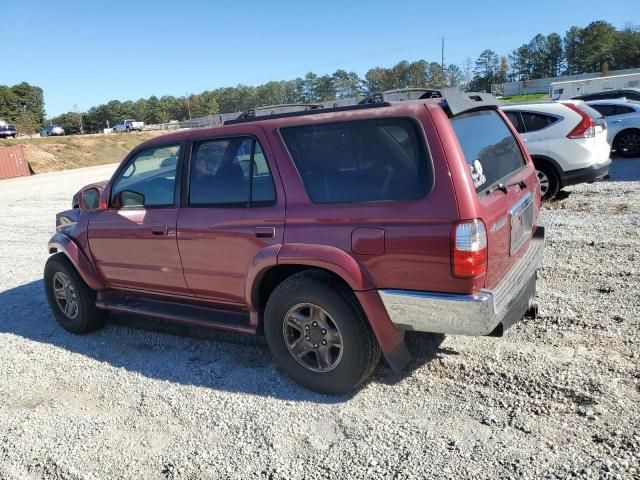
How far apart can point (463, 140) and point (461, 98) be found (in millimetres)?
336

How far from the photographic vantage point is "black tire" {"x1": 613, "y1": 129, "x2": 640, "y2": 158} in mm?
12977

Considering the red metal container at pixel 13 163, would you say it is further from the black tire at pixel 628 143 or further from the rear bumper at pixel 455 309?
the rear bumper at pixel 455 309

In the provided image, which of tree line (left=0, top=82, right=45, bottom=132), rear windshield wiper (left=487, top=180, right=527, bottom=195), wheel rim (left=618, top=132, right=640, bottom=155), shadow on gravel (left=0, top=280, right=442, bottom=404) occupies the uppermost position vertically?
tree line (left=0, top=82, right=45, bottom=132)

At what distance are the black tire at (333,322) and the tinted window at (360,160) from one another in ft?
1.82

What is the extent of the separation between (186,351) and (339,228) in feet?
6.69

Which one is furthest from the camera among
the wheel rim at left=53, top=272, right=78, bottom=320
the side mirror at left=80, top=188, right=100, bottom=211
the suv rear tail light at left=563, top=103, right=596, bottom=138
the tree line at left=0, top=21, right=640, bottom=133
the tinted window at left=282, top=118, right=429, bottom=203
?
the tree line at left=0, top=21, right=640, bottom=133

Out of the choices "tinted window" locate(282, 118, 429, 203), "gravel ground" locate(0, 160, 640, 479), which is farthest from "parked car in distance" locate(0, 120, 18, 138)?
"tinted window" locate(282, 118, 429, 203)

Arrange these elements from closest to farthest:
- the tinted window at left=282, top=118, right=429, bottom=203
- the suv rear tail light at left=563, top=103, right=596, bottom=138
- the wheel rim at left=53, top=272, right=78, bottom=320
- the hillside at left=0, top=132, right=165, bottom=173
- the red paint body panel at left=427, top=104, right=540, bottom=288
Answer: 1. the red paint body panel at left=427, top=104, right=540, bottom=288
2. the tinted window at left=282, top=118, right=429, bottom=203
3. the wheel rim at left=53, top=272, right=78, bottom=320
4. the suv rear tail light at left=563, top=103, right=596, bottom=138
5. the hillside at left=0, top=132, right=165, bottom=173

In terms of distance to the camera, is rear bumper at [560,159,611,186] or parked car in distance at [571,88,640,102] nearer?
rear bumper at [560,159,611,186]

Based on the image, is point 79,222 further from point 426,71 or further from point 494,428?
point 426,71

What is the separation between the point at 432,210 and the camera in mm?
2963

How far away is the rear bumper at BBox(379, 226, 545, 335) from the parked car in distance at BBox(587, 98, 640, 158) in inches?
457

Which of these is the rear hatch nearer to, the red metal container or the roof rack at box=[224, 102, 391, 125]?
the roof rack at box=[224, 102, 391, 125]

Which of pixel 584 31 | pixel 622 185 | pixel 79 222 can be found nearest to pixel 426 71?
pixel 584 31
